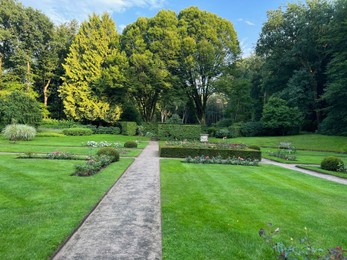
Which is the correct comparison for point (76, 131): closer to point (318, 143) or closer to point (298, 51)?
point (318, 143)

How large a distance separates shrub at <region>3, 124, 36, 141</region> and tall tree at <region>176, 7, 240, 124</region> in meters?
19.3

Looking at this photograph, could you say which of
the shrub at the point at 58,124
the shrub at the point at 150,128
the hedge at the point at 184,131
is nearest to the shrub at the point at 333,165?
the hedge at the point at 184,131

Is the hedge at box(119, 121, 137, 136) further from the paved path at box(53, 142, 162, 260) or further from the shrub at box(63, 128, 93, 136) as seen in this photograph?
the paved path at box(53, 142, 162, 260)

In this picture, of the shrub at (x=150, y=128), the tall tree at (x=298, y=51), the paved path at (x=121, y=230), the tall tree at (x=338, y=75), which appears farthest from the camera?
the tall tree at (x=298, y=51)

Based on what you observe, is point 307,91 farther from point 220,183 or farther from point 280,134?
point 220,183

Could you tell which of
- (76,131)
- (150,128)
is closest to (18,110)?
(76,131)

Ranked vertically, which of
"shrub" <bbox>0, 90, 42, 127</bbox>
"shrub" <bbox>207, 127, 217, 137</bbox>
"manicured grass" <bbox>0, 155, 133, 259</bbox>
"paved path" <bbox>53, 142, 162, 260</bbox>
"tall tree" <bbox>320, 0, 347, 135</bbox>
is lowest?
"paved path" <bbox>53, 142, 162, 260</bbox>

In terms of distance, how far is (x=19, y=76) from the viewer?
35.6 meters

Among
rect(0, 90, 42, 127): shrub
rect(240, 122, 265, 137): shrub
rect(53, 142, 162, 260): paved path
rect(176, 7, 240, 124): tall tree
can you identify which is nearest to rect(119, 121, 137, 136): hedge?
rect(176, 7, 240, 124): tall tree

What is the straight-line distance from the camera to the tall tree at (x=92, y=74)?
3212 cm

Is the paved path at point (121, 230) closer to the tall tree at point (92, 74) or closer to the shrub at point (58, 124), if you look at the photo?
the shrub at point (58, 124)

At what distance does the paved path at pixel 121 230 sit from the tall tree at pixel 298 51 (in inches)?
1229

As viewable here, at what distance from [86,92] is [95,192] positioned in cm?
2870

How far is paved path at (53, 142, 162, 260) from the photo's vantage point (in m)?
3.43
